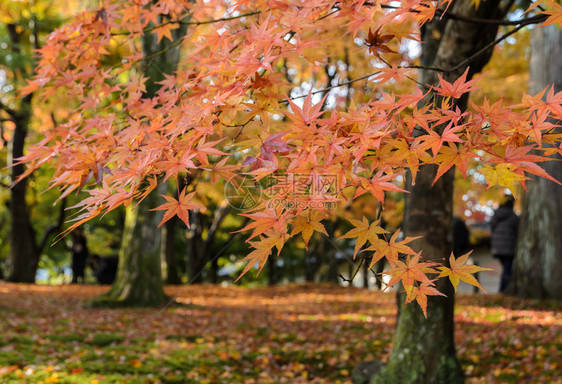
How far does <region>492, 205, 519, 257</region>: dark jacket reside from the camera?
26.8ft

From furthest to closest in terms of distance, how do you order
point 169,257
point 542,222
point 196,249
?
point 196,249, point 169,257, point 542,222

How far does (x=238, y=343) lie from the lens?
5160 mm

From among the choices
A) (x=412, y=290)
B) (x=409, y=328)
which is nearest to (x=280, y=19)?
(x=412, y=290)

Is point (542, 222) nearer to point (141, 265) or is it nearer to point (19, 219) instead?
point (141, 265)

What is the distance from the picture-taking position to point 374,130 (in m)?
1.42

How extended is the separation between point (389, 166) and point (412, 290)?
1.54 ft

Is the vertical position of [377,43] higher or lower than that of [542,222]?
higher

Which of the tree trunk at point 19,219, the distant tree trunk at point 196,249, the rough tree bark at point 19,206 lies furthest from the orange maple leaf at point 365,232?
the distant tree trunk at point 196,249

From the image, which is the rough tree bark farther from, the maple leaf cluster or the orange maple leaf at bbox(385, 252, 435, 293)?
the orange maple leaf at bbox(385, 252, 435, 293)

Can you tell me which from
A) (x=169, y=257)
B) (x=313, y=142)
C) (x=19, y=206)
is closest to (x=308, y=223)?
(x=313, y=142)

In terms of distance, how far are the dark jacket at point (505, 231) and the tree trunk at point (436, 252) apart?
531cm

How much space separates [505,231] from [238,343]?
5623mm

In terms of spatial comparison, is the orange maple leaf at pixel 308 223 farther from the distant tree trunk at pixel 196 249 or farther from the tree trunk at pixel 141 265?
the distant tree trunk at pixel 196 249

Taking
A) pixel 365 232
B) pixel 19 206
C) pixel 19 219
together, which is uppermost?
pixel 19 206
